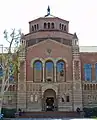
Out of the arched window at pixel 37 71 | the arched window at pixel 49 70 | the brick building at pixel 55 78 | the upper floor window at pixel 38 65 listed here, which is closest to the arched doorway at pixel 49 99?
the brick building at pixel 55 78

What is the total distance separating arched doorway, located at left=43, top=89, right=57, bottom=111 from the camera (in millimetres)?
51156

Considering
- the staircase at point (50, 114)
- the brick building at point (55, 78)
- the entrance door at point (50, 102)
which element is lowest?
the staircase at point (50, 114)

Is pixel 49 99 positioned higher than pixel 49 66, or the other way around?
pixel 49 66

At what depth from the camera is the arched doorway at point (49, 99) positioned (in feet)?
168

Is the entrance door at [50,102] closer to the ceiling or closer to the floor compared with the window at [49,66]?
closer to the floor

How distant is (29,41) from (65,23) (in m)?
8.29

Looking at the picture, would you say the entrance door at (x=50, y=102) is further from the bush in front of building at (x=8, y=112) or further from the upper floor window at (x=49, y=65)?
the bush in front of building at (x=8, y=112)

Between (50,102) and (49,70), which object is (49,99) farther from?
(49,70)

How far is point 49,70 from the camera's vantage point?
51688mm

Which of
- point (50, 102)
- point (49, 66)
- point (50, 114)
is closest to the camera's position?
point (50, 114)

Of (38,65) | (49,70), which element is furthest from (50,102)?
(38,65)

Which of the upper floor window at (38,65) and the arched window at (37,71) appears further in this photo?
the upper floor window at (38,65)

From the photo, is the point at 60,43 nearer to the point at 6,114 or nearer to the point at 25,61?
the point at 25,61

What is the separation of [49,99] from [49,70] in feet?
16.9
